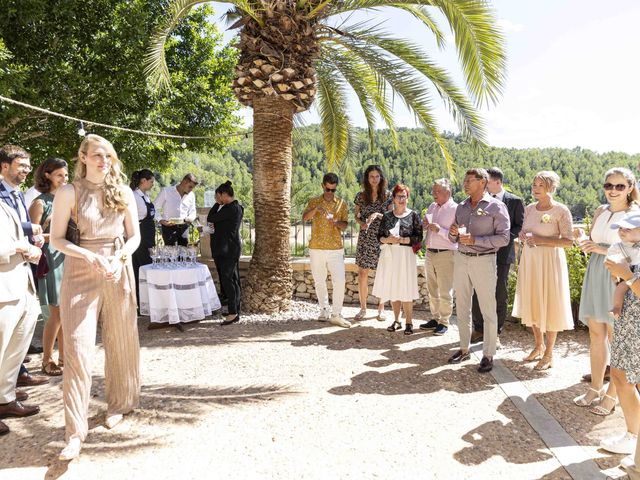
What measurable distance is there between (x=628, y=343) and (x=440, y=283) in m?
3.41

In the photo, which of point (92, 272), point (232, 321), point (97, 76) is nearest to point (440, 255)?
point (232, 321)

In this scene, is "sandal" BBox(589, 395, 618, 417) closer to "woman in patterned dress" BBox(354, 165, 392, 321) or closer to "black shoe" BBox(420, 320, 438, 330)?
"black shoe" BBox(420, 320, 438, 330)

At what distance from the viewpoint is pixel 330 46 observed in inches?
322

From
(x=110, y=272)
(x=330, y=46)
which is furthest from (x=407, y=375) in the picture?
(x=330, y=46)

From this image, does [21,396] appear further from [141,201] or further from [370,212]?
[370,212]

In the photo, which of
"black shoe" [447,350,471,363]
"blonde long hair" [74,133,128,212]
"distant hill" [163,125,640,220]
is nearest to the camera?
"blonde long hair" [74,133,128,212]

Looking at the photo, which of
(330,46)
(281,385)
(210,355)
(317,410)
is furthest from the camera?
(330,46)

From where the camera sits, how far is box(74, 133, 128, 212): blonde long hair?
3137 mm

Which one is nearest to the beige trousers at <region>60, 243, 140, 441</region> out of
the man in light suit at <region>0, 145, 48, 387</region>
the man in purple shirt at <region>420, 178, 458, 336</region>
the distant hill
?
the man in light suit at <region>0, 145, 48, 387</region>

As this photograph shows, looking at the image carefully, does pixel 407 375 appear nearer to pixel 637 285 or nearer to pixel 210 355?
pixel 210 355

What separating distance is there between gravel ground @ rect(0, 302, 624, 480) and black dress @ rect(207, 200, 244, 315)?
1.20 meters

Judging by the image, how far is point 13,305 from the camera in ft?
10.8

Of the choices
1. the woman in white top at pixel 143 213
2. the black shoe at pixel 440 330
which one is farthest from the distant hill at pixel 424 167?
the black shoe at pixel 440 330

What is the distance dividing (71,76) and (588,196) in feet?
116
